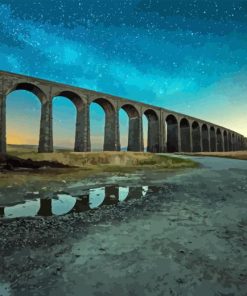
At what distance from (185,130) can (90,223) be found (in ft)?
170

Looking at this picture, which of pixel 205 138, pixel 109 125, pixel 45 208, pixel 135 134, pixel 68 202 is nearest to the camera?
pixel 45 208

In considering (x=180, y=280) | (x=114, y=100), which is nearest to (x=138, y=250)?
(x=180, y=280)

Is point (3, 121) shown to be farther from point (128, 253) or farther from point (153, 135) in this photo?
point (153, 135)

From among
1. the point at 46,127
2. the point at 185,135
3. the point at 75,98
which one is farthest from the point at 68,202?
the point at 185,135

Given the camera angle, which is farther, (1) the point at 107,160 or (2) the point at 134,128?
(2) the point at 134,128

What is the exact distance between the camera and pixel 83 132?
31.6 meters

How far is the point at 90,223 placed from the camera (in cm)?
449

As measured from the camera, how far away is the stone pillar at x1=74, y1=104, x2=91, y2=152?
1240 inches

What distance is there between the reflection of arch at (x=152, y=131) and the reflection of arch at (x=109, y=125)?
8837 mm

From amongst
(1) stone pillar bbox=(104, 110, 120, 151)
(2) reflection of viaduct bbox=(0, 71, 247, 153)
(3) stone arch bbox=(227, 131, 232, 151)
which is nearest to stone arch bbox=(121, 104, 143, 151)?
(2) reflection of viaduct bbox=(0, 71, 247, 153)

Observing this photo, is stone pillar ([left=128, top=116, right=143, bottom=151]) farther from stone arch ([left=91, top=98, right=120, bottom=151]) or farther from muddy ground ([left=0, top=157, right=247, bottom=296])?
muddy ground ([left=0, top=157, right=247, bottom=296])

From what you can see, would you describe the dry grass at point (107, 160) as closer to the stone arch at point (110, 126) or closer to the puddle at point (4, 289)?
the puddle at point (4, 289)

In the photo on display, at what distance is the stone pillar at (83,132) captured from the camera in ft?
103

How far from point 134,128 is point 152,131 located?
548cm
